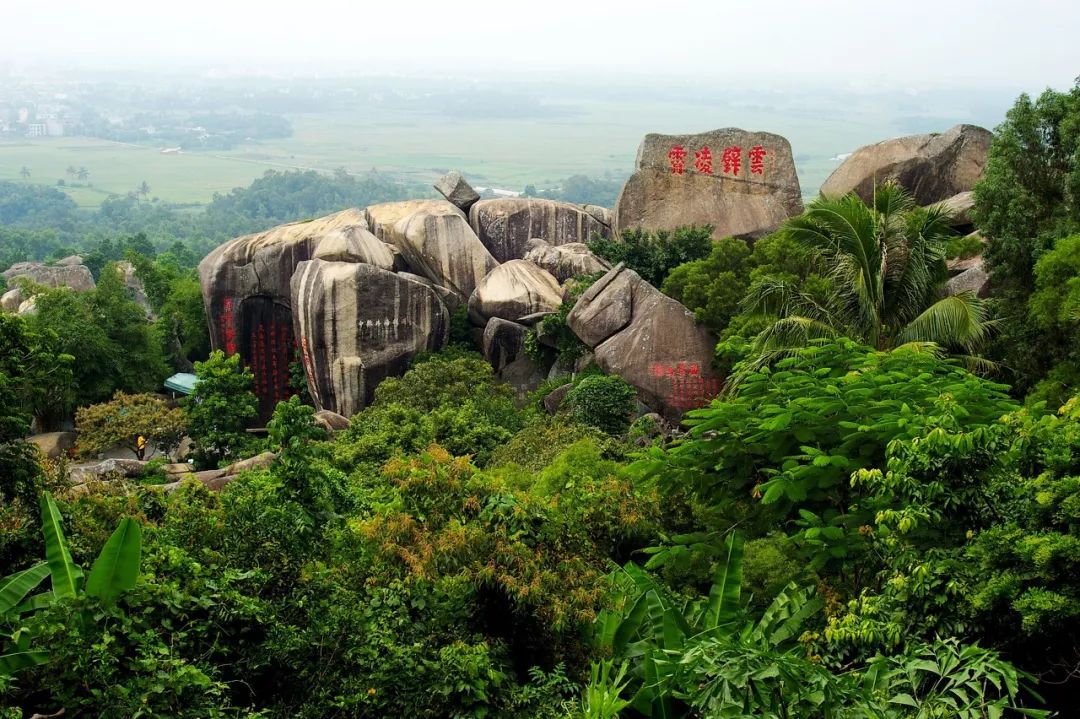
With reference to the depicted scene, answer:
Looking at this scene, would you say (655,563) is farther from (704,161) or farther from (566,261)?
(704,161)

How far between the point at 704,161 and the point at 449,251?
5.34 m

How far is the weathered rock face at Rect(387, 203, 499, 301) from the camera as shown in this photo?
69.6ft

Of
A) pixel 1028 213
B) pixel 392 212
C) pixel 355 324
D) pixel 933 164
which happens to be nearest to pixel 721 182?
pixel 933 164

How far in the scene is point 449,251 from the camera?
21.2 m

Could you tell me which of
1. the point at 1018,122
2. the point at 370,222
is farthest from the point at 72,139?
the point at 1018,122

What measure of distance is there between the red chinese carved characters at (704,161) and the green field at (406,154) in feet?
306

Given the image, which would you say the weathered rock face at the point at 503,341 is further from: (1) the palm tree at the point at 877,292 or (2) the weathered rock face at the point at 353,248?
(1) the palm tree at the point at 877,292

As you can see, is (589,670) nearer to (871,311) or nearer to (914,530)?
(914,530)

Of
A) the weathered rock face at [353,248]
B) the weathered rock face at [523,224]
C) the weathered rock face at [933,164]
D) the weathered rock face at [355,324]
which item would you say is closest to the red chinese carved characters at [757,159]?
the weathered rock face at [933,164]

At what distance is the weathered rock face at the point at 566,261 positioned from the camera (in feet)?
66.6

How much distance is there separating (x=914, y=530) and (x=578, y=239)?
18245 mm

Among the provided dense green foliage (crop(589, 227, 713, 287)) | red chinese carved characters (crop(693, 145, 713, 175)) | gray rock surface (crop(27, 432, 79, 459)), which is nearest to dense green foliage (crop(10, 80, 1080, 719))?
dense green foliage (crop(589, 227, 713, 287))

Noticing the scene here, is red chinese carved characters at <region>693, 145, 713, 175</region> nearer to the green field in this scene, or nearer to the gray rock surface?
the gray rock surface

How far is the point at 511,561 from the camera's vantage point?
666cm
